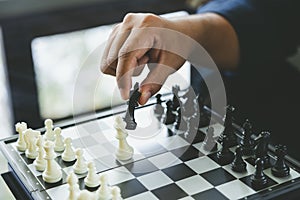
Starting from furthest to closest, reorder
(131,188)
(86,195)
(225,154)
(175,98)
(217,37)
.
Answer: (217,37) < (175,98) < (225,154) < (131,188) < (86,195)

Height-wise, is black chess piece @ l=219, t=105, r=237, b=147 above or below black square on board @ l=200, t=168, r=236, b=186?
above

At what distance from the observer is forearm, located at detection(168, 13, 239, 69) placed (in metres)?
1.72

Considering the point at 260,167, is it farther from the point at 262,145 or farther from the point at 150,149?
the point at 150,149

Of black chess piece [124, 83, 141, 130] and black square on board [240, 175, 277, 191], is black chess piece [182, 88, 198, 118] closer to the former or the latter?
black chess piece [124, 83, 141, 130]

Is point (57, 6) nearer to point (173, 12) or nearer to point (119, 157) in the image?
point (173, 12)

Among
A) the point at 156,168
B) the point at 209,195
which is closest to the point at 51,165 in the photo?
the point at 156,168

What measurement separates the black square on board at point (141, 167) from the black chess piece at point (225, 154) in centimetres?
15

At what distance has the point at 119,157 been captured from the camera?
1.29 meters

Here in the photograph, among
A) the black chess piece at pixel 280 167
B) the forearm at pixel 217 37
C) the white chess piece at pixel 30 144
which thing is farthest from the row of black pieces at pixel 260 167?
the forearm at pixel 217 37

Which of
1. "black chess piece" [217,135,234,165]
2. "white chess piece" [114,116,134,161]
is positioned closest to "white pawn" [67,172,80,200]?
"white chess piece" [114,116,134,161]

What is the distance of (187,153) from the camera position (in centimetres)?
131

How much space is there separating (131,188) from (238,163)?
0.78ft

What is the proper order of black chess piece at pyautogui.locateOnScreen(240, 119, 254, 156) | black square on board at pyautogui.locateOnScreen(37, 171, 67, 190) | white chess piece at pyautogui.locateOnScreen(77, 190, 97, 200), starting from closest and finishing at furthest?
white chess piece at pyautogui.locateOnScreen(77, 190, 97, 200) < black square on board at pyautogui.locateOnScreen(37, 171, 67, 190) < black chess piece at pyautogui.locateOnScreen(240, 119, 254, 156)

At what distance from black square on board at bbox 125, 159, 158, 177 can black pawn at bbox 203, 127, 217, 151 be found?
14 cm
